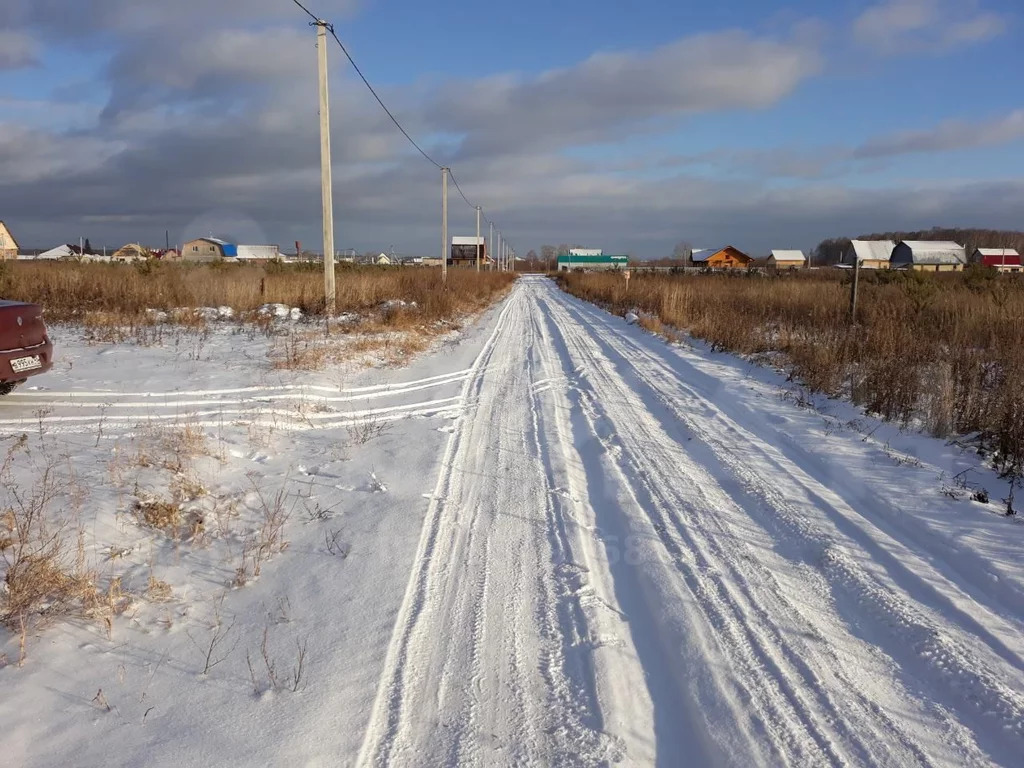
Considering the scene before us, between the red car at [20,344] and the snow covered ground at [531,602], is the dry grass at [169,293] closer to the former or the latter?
the red car at [20,344]

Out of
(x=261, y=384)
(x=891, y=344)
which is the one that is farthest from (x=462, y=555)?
(x=891, y=344)

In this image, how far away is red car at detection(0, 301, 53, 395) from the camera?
6836 mm

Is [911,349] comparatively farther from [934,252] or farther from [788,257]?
[788,257]

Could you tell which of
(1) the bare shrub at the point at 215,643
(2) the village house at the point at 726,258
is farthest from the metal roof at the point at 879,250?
(1) the bare shrub at the point at 215,643

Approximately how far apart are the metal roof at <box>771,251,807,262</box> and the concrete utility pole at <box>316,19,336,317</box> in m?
119

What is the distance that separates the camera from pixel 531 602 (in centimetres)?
351

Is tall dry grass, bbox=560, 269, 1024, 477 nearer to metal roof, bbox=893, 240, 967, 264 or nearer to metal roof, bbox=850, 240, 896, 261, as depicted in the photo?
metal roof, bbox=893, 240, 967, 264

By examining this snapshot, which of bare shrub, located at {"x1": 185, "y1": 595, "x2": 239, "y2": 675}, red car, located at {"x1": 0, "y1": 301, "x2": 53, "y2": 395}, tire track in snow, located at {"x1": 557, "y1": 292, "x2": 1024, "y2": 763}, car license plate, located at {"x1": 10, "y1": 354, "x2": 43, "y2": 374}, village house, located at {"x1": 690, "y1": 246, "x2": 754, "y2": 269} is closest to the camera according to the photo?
tire track in snow, located at {"x1": 557, "y1": 292, "x2": 1024, "y2": 763}

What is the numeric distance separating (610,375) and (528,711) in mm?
8545

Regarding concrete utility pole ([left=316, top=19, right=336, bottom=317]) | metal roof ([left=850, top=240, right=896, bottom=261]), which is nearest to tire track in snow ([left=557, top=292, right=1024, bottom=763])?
concrete utility pole ([left=316, top=19, right=336, bottom=317])

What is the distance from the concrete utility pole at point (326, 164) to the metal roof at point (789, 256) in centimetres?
11902

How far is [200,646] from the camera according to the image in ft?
10.2

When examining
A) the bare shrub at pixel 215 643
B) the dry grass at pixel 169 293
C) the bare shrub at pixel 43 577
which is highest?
the dry grass at pixel 169 293

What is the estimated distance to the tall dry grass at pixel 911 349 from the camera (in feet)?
22.0
